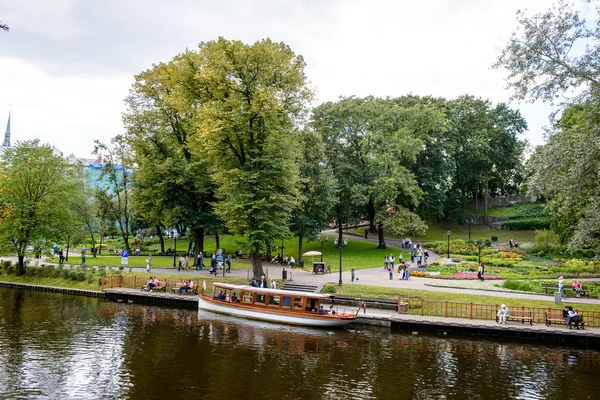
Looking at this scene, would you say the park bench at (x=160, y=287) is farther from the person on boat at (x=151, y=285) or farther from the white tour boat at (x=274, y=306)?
the white tour boat at (x=274, y=306)

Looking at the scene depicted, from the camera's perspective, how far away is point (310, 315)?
87.7ft

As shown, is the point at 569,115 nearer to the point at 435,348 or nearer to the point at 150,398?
the point at 435,348

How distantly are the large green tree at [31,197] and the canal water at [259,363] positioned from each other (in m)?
16.7

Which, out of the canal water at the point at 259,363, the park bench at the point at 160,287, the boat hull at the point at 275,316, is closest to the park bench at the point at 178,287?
the park bench at the point at 160,287

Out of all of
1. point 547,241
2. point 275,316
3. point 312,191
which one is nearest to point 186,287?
point 275,316

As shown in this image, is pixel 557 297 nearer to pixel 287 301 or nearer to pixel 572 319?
pixel 572 319

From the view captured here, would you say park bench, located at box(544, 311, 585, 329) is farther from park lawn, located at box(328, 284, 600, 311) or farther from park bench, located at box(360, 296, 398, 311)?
park bench, located at box(360, 296, 398, 311)

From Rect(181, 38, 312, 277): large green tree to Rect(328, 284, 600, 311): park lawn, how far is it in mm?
7230

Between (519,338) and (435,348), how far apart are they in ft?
20.3

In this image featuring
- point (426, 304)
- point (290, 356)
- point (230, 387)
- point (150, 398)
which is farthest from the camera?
point (426, 304)

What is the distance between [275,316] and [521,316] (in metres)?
15.2

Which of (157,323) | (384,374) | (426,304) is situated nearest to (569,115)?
(426,304)

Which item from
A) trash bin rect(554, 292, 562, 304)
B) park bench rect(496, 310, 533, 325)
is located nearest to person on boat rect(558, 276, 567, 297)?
trash bin rect(554, 292, 562, 304)

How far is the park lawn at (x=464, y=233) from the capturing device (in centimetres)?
6359
